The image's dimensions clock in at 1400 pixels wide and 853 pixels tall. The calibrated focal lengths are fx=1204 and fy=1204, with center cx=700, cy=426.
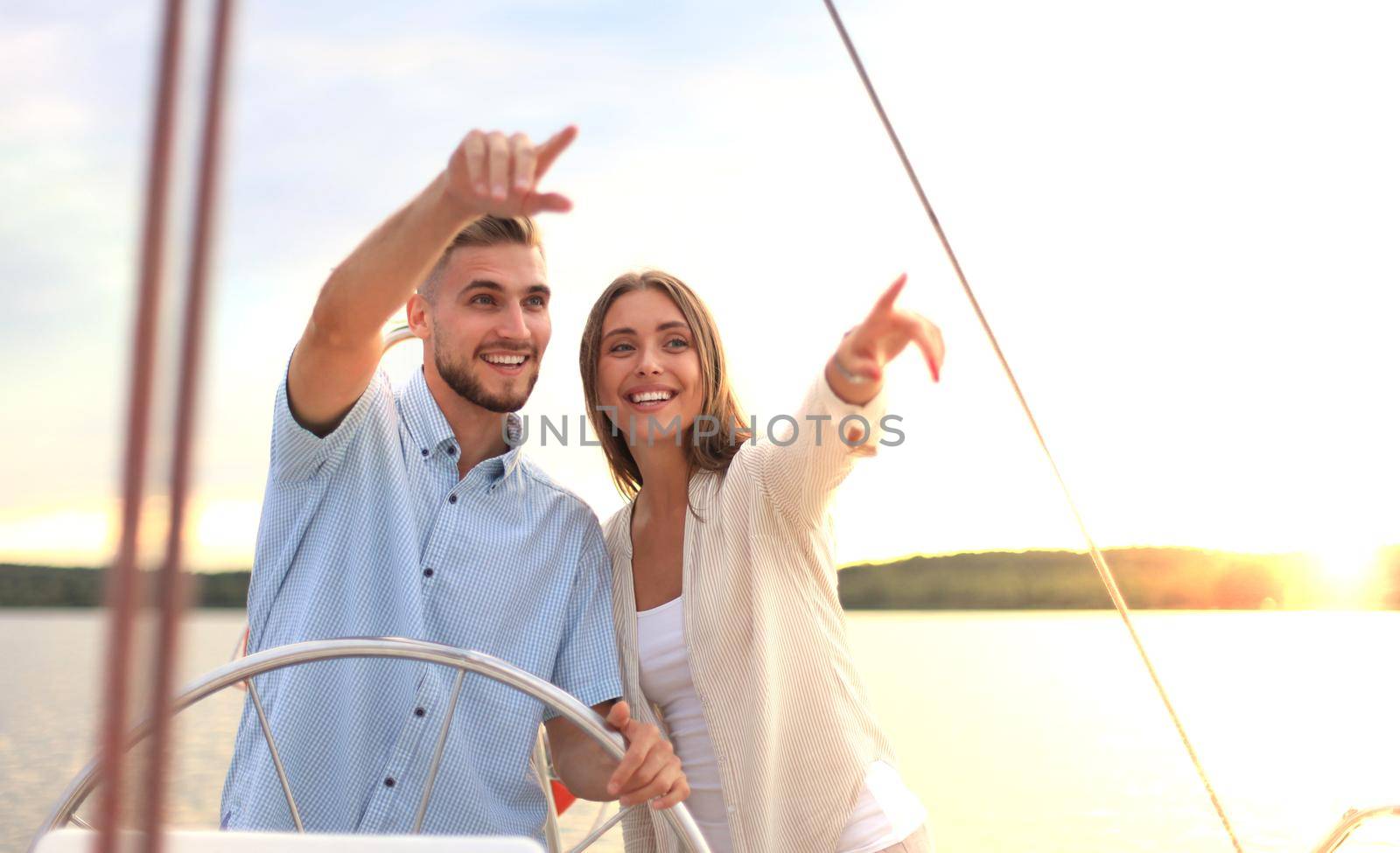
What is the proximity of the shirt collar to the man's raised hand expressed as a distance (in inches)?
24.7

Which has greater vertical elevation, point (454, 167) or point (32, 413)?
point (32, 413)

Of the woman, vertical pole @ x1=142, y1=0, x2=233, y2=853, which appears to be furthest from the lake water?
vertical pole @ x1=142, y1=0, x2=233, y2=853

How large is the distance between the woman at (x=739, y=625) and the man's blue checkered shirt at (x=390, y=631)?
10cm

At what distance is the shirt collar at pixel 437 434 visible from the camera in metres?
1.54

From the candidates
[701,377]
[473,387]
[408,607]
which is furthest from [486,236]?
[408,607]

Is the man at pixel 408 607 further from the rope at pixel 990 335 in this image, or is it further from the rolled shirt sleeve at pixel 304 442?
the rope at pixel 990 335

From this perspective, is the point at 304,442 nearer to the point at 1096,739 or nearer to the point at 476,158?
the point at 476,158

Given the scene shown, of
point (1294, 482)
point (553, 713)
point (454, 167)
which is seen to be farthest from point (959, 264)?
point (1294, 482)

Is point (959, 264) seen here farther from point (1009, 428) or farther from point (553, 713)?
point (1009, 428)

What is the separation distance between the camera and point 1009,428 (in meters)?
9.34

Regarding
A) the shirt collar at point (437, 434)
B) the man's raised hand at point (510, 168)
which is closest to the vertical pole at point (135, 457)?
the man's raised hand at point (510, 168)

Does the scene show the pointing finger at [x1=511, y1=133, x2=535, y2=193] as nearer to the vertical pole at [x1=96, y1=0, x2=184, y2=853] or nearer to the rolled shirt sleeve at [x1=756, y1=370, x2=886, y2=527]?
the rolled shirt sleeve at [x1=756, y1=370, x2=886, y2=527]

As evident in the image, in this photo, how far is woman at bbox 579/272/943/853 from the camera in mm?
1415

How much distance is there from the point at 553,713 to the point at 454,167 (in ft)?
2.50
